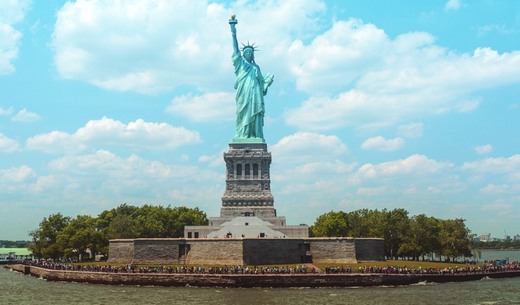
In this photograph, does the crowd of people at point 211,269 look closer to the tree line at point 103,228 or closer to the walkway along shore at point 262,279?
the walkway along shore at point 262,279

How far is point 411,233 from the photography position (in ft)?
276

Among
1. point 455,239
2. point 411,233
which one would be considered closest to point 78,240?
point 411,233

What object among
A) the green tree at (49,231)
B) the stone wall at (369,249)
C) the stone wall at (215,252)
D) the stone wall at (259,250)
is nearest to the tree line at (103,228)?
the green tree at (49,231)

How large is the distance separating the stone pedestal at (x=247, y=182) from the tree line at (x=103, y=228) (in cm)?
853

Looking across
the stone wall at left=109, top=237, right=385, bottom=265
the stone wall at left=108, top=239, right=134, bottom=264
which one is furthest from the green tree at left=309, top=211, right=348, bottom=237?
the stone wall at left=108, top=239, right=134, bottom=264

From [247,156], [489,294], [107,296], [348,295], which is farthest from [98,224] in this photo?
[489,294]

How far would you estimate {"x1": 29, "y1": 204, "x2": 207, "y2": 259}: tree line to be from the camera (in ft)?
273

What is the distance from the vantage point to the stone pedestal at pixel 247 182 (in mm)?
91125

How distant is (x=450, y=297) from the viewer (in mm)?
49562

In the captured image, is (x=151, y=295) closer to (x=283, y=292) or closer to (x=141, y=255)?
(x=283, y=292)

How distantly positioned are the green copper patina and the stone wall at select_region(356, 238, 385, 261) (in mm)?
30026

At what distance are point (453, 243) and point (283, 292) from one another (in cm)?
3728

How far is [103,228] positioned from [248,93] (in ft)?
96.2

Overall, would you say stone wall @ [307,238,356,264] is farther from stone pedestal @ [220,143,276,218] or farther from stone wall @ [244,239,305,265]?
stone pedestal @ [220,143,276,218]
